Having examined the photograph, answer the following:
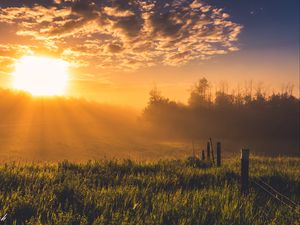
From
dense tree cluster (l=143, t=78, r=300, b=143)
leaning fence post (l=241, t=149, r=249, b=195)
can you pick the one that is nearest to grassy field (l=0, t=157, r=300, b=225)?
leaning fence post (l=241, t=149, r=249, b=195)

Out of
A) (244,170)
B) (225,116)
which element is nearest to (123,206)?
(244,170)

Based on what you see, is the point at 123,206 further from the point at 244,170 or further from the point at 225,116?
the point at 225,116

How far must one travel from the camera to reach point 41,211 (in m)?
5.56

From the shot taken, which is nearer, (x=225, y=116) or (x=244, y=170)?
(x=244, y=170)

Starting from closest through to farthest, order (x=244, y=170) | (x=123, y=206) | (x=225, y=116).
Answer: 1. (x=123, y=206)
2. (x=244, y=170)
3. (x=225, y=116)

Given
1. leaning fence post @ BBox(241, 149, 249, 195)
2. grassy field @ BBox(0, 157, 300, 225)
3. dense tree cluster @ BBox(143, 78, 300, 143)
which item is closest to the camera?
grassy field @ BBox(0, 157, 300, 225)

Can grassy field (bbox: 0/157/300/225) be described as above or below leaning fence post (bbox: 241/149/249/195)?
below

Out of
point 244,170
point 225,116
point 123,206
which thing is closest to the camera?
point 123,206

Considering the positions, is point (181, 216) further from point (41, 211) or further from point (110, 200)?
point (41, 211)

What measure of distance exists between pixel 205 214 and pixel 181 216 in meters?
0.40

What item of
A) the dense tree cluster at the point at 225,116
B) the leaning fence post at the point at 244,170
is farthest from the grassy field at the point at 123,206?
the dense tree cluster at the point at 225,116

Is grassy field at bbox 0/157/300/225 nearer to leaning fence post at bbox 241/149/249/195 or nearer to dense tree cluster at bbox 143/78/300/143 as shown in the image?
leaning fence post at bbox 241/149/249/195

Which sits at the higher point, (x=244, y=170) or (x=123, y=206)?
(x=244, y=170)

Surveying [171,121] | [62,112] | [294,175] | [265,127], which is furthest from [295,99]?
[62,112]
